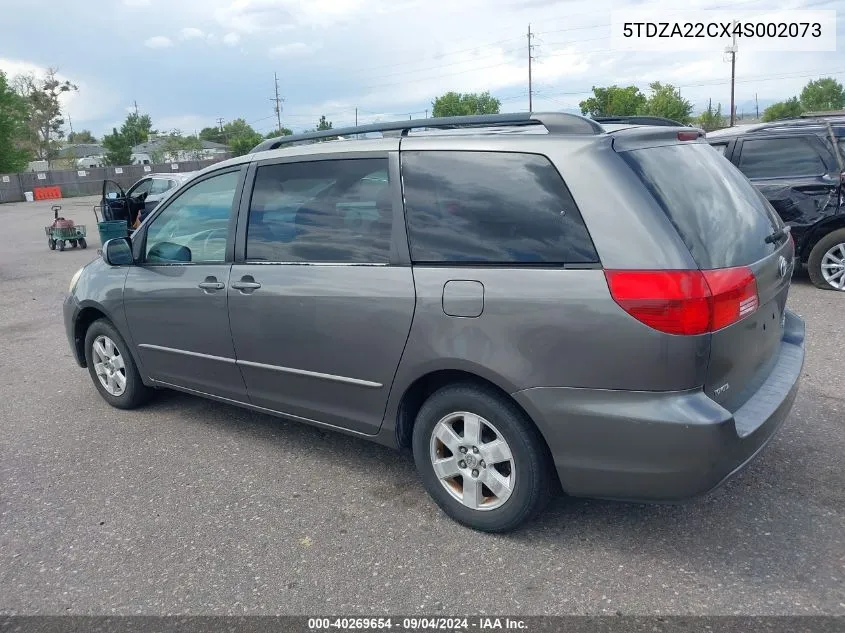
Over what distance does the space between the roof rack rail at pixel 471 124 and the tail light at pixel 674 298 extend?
0.70 meters

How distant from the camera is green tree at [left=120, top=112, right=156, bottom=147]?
7169 cm

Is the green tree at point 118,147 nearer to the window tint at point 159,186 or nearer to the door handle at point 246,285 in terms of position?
the window tint at point 159,186

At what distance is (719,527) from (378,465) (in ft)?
5.92

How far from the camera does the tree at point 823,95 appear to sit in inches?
3674

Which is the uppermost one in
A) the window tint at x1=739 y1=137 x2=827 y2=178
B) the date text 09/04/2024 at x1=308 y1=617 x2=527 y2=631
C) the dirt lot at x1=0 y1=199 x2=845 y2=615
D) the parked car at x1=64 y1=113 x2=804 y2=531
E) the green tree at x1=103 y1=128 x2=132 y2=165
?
the green tree at x1=103 y1=128 x2=132 y2=165

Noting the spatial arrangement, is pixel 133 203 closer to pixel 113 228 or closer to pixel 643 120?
pixel 113 228

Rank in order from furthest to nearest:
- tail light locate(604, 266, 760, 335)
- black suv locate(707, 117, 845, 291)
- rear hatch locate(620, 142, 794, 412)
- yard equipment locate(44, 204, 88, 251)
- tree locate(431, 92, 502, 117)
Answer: tree locate(431, 92, 502, 117), yard equipment locate(44, 204, 88, 251), black suv locate(707, 117, 845, 291), rear hatch locate(620, 142, 794, 412), tail light locate(604, 266, 760, 335)

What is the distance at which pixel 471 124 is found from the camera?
3.42 meters

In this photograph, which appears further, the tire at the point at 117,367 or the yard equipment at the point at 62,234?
the yard equipment at the point at 62,234

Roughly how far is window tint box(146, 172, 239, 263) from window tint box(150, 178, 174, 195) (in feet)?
42.3

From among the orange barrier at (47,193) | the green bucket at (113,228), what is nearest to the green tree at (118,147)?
the orange barrier at (47,193)

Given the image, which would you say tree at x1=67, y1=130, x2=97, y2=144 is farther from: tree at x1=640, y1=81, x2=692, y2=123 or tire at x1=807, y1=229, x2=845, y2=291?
tire at x1=807, y1=229, x2=845, y2=291

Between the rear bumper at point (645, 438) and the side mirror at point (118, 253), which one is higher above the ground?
the side mirror at point (118, 253)

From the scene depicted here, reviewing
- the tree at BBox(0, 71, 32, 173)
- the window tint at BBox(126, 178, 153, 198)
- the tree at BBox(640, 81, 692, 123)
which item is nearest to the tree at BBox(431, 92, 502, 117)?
the tree at BBox(640, 81, 692, 123)
